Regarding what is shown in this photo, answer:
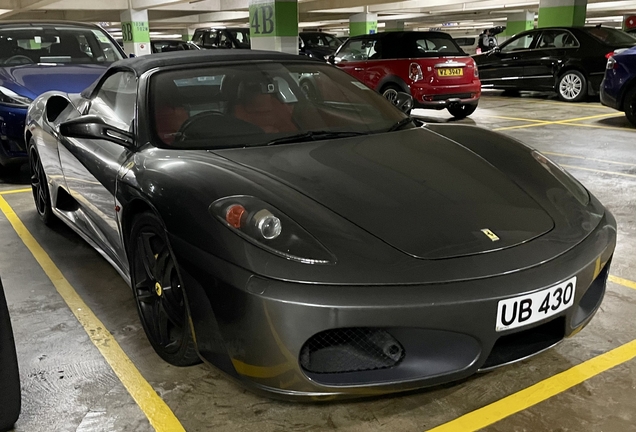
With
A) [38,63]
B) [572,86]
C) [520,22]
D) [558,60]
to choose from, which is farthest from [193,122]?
[520,22]

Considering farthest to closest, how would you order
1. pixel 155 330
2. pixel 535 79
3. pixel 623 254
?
pixel 535 79 → pixel 623 254 → pixel 155 330

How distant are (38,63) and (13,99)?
969 mm

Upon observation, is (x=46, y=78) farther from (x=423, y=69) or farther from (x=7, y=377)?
(x=423, y=69)

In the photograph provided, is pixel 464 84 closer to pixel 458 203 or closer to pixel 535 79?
pixel 535 79

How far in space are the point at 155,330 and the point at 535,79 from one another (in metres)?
11.4

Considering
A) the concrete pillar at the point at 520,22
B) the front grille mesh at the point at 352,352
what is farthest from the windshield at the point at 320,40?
the front grille mesh at the point at 352,352

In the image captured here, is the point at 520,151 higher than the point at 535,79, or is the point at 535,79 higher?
the point at 520,151

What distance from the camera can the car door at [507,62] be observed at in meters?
12.3

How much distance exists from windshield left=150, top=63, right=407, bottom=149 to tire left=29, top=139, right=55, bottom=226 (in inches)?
70.8

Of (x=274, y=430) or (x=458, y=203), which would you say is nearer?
(x=274, y=430)

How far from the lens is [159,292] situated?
2.42 m

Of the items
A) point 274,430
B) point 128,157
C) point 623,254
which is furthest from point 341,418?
point 623,254

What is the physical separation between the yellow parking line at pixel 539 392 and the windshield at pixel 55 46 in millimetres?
5719

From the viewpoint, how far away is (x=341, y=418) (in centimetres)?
210
